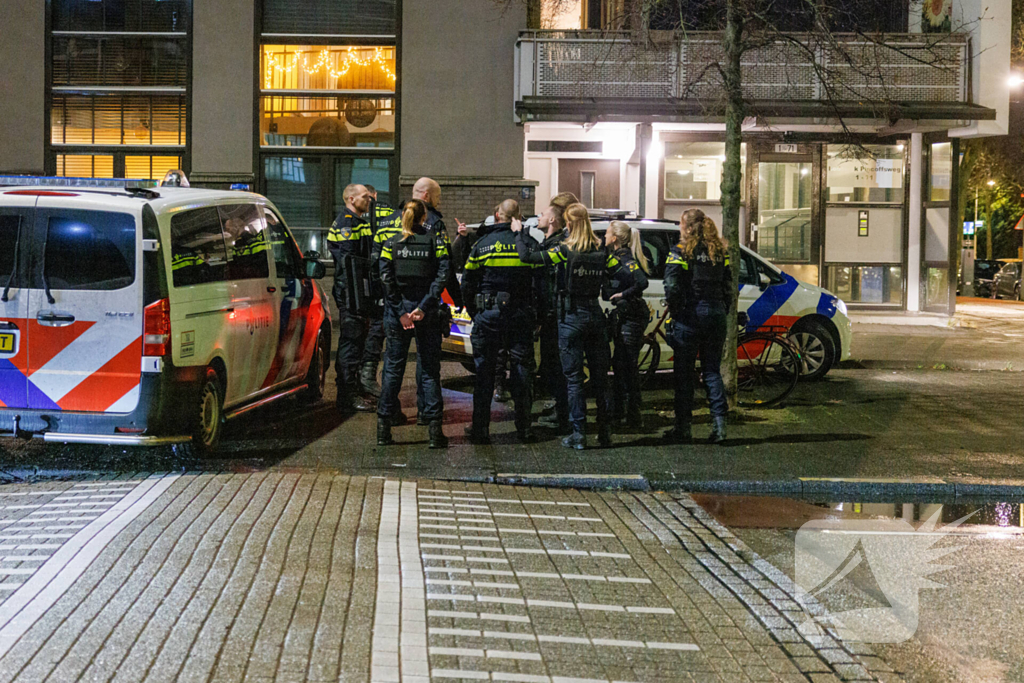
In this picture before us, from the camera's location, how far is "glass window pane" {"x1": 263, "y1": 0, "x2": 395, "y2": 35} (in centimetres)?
1941

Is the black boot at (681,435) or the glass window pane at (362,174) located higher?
the glass window pane at (362,174)

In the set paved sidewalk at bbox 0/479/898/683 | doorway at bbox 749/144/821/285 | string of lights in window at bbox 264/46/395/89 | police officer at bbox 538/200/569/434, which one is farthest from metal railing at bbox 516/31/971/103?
paved sidewalk at bbox 0/479/898/683

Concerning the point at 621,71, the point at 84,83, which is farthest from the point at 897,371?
the point at 84,83

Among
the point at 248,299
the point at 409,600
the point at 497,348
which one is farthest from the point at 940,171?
the point at 409,600

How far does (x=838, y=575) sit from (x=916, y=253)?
16.6 m

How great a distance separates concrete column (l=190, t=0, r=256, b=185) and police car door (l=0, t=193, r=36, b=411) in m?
12.0

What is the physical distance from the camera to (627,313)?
31.3 ft

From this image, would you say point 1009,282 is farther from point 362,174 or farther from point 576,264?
point 576,264

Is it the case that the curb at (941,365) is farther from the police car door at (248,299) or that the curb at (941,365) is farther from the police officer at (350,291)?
the police car door at (248,299)

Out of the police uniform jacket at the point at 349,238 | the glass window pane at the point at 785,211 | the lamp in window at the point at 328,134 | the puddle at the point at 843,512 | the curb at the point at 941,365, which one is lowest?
the puddle at the point at 843,512

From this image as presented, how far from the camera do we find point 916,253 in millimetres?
20953

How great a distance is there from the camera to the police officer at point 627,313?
30.9ft

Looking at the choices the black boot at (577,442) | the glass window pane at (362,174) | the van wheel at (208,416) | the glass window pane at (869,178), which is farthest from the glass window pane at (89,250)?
the glass window pane at (869,178)

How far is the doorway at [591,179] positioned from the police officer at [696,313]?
40.6ft
